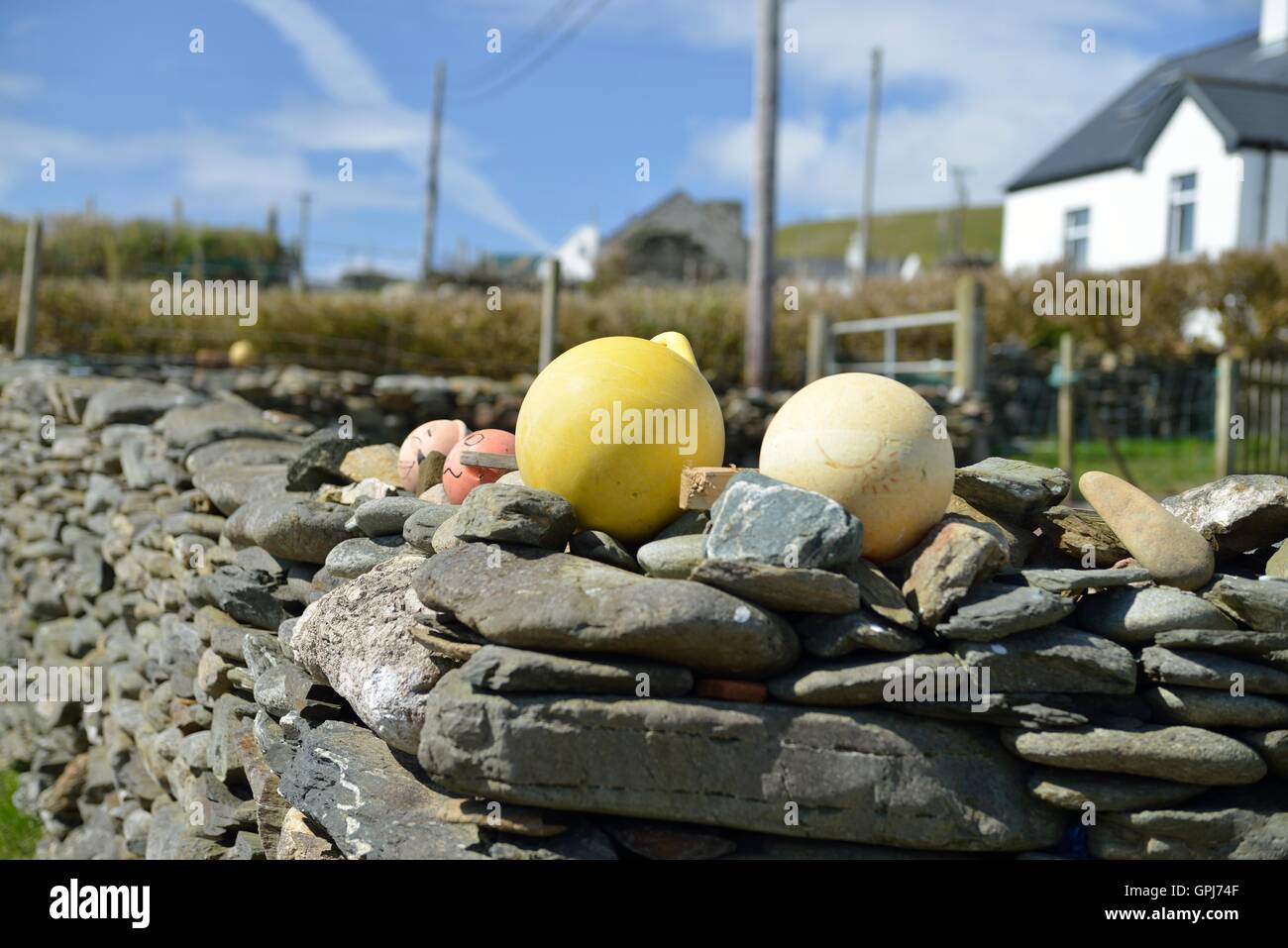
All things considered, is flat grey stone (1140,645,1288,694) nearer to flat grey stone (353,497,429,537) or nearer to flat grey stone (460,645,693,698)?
flat grey stone (460,645,693,698)

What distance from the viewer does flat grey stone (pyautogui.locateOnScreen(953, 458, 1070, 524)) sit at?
118 inches

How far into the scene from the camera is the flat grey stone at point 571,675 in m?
2.41

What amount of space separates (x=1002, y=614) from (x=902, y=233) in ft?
351

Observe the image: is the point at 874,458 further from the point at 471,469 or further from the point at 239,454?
the point at 239,454

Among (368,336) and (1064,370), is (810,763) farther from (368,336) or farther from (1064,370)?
(368,336)

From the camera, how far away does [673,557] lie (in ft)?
8.71

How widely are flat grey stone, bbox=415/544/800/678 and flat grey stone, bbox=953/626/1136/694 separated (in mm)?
411

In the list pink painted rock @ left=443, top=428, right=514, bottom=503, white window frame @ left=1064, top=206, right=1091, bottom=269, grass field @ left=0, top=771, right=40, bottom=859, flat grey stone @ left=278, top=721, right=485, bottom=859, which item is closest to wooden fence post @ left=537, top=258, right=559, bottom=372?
grass field @ left=0, top=771, right=40, bottom=859

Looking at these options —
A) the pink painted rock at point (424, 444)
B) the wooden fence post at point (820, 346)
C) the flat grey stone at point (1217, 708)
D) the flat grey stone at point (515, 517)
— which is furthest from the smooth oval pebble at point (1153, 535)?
the wooden fence post at point (820, 346)

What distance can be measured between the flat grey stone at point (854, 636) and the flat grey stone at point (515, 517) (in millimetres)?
677

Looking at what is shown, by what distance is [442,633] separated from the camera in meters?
2.69

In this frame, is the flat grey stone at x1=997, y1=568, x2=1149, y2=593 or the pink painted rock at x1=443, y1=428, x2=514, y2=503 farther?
the pink painted rock at x1=443, y1=428, x2=514, y2=503

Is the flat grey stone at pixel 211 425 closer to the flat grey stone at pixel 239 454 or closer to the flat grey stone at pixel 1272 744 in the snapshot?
the flat grey stone at pixel 239 454

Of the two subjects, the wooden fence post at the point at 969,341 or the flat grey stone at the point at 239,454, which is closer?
the flat grey stone at the point at 239,454
